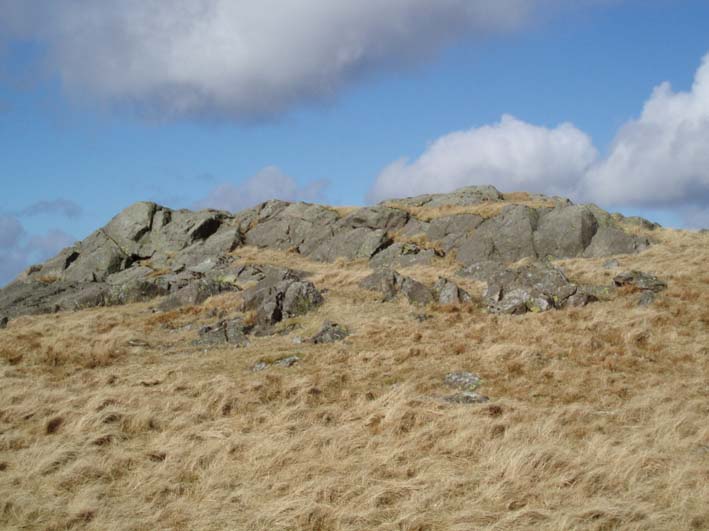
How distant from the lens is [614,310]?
18453 mm

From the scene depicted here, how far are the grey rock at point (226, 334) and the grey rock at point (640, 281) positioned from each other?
14714mm

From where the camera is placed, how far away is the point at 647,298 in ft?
63.0

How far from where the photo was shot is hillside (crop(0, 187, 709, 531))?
23.6 feet

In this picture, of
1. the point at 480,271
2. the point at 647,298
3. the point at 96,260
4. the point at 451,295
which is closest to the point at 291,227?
the point at 96,260

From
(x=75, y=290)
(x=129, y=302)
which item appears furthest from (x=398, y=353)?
(x=75, y=290)

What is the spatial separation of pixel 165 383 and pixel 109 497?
6094 millimetres

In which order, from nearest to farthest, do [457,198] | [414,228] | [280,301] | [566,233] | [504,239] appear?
1. [280,301]
2. [566,233]
3. [504,239]
4. [414,228]
5. [457,198]

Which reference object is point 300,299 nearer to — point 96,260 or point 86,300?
point 86,300

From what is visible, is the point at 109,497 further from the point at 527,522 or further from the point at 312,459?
the point at 527,522

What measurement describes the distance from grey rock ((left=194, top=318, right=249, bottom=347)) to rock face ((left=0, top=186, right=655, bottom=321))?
1151 mm

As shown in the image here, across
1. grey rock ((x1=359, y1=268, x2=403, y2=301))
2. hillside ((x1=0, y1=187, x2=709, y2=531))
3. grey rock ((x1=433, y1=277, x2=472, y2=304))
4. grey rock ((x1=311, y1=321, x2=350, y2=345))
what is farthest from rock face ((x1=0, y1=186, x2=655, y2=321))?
grey rock ((x1=311, y1=321, x2=350, y2=345))

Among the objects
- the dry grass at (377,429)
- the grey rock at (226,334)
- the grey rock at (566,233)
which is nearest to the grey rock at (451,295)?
the dry grass at (377,429)

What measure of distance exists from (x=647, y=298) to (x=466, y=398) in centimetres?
1111

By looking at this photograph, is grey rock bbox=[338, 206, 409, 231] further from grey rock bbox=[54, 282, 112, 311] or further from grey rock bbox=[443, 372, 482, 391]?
grey rock bbox=[443, 372, 482, 391]
